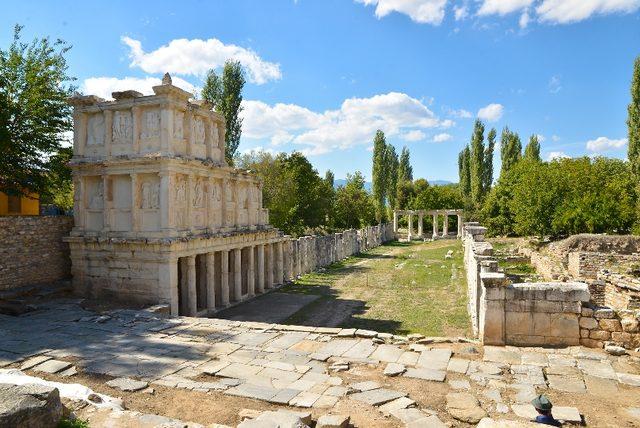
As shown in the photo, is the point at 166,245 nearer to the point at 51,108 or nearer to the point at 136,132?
the point at 136,132

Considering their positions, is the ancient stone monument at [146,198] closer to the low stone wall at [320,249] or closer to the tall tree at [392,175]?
the low stone wall at [320,249]

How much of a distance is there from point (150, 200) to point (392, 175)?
44.8 meters

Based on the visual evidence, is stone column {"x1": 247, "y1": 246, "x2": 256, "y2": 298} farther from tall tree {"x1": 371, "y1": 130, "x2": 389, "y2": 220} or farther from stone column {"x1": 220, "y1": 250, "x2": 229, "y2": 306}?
tall tree {"x1": 371, "y1": 130, "x2": 389, "y2": 220}

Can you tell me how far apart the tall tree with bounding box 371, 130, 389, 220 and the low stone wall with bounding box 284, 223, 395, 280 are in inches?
397

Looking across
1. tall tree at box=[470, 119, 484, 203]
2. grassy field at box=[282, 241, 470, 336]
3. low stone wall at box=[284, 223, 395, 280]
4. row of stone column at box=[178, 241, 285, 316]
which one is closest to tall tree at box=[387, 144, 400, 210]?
tall tree at box=[470, 119, 484, 203]

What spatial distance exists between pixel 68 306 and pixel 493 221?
38.5 m

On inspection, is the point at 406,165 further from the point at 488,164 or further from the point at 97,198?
the point at 97,198

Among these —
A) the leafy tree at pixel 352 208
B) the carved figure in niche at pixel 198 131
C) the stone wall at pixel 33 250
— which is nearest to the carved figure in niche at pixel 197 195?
the carved figure in niche at pixel 198 131

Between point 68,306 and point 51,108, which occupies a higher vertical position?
point 51,108

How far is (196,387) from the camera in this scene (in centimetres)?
696

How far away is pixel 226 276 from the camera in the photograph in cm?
1656

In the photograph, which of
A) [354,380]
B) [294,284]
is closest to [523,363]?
[354,380]

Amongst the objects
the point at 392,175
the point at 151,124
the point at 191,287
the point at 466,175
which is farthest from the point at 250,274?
the point at 466,175

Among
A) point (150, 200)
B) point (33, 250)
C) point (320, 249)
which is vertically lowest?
point (320, 249)
